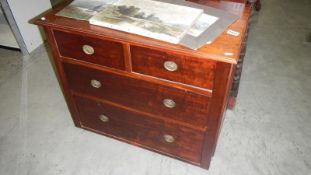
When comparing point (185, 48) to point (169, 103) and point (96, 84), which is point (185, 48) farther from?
point (96, 84)

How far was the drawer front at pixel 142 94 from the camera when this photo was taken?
110 centimetres

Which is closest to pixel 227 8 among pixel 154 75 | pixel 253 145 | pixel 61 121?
pixel 154 75

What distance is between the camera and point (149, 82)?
1.12m

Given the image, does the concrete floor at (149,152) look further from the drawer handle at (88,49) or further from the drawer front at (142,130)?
the drawer handle at (88,49)

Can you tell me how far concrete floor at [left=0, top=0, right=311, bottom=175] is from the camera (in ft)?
4.66

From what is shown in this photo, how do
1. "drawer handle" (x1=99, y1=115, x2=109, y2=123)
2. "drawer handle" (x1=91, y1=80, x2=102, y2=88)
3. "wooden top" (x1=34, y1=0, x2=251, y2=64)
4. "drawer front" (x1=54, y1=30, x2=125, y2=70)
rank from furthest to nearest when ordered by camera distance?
"drawer handle" (x1=99, y1=115, x2=109, y2=123)
"drawer handle" (x1=91, y1=80, x2=102, y2=88)
"drawer front" (x1=54, y1=30, x2=125, y2=70)
"wooden top" (x1=34, y1=0, x2=251, y2=64)

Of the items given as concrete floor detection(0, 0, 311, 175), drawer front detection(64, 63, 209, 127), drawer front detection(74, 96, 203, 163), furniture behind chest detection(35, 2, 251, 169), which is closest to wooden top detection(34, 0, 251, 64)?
furniture behind chest detection(35, 2, 251, 169)

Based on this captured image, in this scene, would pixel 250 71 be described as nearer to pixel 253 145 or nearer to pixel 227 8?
pixel 253 145

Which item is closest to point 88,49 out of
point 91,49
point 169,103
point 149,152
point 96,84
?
point 91,49

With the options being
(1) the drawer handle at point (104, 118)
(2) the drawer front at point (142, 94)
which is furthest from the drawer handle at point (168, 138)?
(1) the drawer handle at point (104, 118)

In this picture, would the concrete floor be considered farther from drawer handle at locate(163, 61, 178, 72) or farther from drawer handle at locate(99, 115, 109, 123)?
drawer handle at locate(163, 61, 178, 72)

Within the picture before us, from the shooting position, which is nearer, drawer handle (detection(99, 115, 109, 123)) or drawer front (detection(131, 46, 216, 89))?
drawer front (detection(131, 46, 216, 89))

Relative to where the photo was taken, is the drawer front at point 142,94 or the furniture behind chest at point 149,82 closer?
the furniture behind chest at point 149,82

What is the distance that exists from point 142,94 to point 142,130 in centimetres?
26
